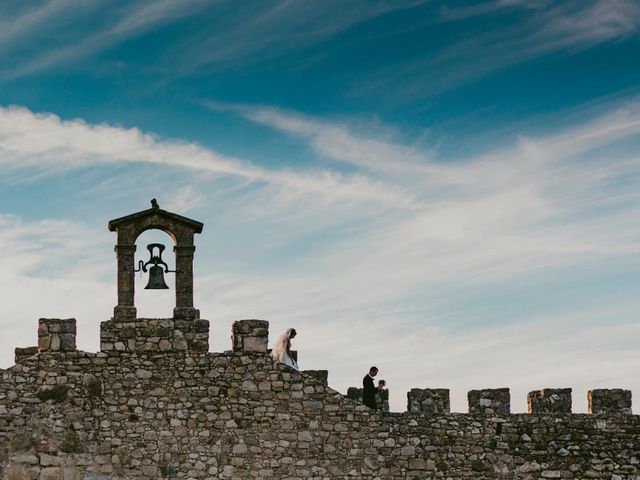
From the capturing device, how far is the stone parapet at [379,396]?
20.0 metres

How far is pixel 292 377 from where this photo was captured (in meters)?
19.6

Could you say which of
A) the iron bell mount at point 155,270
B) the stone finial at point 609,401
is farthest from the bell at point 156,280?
the stone finial at point 609,401

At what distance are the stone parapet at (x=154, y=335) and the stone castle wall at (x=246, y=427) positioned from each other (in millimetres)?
52

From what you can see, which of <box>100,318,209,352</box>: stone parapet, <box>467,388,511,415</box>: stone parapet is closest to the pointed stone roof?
<box>100,318,209,352</box>: stone parapet

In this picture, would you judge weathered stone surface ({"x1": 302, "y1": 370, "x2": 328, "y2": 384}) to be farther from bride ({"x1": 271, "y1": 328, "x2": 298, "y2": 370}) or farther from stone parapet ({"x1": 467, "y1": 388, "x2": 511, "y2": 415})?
stone parapet ({"x1": 467, "y1": 388, "x2": 511, "y2": 415})

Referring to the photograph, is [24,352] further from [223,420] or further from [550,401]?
[550,401]

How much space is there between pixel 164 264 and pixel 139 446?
10.6 ft

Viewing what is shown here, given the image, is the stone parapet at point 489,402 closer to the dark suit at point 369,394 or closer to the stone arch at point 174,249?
the dark suit at point 369,394

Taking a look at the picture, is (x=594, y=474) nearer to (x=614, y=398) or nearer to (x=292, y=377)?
(x=614, y=398)

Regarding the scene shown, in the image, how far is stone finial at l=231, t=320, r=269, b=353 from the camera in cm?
1959

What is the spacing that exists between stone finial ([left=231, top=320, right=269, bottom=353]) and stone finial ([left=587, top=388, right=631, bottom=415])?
6.00 metres

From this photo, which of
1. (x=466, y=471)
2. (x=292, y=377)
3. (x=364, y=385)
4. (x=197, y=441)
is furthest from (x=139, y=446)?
(x=466, y=471)

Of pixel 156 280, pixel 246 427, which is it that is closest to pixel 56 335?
pixel 156 280

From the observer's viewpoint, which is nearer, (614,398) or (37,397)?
(37,397)
